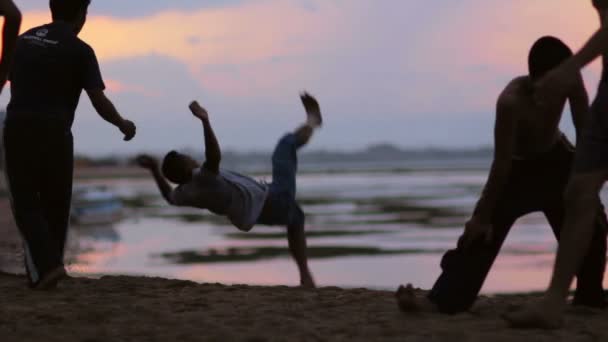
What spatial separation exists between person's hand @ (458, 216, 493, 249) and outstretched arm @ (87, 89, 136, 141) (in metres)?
2.21

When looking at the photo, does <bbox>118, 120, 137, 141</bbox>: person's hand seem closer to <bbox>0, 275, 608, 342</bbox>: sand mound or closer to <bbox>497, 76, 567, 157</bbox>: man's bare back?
<bbox>0, 275, 608, 342</bbox>: sand mound

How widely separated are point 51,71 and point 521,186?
3.02 metres

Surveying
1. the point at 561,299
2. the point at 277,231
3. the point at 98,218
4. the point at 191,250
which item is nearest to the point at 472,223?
the point at 561,299

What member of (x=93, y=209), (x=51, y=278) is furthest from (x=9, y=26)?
(x=93, y=209)

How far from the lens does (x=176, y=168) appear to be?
22.5 feet

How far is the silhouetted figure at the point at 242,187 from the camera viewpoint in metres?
6.78

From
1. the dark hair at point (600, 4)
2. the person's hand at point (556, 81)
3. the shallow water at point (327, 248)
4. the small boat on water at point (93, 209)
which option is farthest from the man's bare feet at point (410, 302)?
the small boat on water at point (93, 209)

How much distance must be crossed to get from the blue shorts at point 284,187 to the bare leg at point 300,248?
0.07 metres

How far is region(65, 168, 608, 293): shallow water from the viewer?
56.8ft

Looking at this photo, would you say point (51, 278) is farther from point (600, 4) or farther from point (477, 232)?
point (600, 4)

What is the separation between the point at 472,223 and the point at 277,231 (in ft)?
76.3

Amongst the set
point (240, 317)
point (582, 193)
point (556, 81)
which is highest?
point (556, 81)

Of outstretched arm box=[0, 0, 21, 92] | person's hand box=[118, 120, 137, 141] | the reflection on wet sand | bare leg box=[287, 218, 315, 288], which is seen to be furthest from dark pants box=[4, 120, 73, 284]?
the reflection on wet sand

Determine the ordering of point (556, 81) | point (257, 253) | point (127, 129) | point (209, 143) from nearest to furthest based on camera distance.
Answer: point (556, 81), point (127, 129), point (209, 143), point (257, 253)
